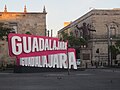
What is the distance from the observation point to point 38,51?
46.2 metres

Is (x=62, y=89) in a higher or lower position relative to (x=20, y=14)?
lower

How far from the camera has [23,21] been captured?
207 feet

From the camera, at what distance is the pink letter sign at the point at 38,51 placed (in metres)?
44.7

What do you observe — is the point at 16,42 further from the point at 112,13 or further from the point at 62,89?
the point at 112,13

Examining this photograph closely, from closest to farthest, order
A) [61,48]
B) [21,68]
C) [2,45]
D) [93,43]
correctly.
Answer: [21,68] → [61,48] → [2,45] → [93,43]

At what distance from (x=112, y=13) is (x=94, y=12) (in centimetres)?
513

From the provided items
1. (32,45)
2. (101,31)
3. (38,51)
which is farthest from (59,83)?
(101,31)

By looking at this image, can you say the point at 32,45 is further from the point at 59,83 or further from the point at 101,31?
the point at 101,31

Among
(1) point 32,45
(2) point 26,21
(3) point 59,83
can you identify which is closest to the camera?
(3) point 59,83

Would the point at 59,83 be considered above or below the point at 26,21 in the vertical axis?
below

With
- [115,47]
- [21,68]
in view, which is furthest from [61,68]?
[115,47]

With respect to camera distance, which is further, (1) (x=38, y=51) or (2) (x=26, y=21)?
(2) (x=26, y=21)

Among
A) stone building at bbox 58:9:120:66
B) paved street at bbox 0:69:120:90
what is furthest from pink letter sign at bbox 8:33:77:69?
stone building at bbox 58:9:120:66

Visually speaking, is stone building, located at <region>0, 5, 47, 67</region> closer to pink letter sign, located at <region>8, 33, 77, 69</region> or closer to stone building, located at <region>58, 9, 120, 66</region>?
pink letter sign, located at <region>8, 33, 77, 69</region>
